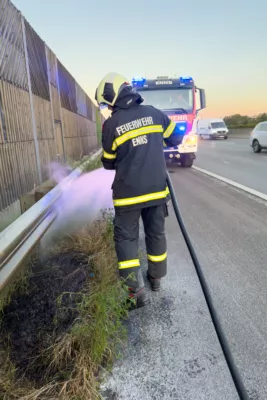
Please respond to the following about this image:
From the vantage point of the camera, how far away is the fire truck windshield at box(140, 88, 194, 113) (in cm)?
1083

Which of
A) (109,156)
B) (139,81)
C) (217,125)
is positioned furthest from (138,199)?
(217,125)

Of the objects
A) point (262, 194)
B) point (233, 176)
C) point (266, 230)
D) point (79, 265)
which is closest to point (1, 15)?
point (79, 265)

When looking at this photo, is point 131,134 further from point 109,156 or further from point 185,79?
point 185,79

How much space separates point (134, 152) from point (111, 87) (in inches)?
22.3

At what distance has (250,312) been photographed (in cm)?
243

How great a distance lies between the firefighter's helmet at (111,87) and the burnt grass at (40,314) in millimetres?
1465

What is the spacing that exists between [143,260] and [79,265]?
81 centimetres

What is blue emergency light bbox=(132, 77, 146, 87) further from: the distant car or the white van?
the white van

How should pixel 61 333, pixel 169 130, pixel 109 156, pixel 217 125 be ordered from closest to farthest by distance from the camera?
pixel 61 333, pixel 109 156, pixel 169 130, pixel 217 125

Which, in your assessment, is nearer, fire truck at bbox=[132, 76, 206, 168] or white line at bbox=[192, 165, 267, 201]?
white line at bbox=[192, 165, 267, 201]

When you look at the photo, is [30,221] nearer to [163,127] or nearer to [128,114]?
[128,114]

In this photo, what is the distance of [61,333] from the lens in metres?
2.04

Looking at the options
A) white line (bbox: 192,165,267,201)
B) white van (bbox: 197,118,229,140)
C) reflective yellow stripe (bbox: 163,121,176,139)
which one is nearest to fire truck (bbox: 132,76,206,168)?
white line (bbox: 192,165,267,201)

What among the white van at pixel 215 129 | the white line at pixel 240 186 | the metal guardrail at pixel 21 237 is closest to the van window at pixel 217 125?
the white van at pixel 215 129
